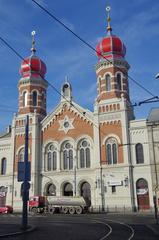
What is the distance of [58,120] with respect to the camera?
173 feet

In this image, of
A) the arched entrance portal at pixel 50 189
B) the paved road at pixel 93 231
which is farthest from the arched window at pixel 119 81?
the paved road at pixel 93 231

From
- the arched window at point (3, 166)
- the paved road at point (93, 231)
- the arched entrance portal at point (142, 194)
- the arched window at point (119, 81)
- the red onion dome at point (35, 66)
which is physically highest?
the red onion dome at point (35, 66)

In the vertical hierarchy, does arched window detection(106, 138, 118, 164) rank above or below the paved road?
above

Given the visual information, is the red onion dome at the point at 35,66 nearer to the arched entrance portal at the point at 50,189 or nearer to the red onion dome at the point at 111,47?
the red onion dome at the point at 111,47

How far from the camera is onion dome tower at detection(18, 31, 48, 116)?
5553 centimetres

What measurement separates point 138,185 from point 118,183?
8.92 feet

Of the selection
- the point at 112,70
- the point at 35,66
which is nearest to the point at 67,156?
the point at 112,70

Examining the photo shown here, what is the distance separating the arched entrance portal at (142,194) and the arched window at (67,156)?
1109cm

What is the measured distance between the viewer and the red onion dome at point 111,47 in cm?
5012

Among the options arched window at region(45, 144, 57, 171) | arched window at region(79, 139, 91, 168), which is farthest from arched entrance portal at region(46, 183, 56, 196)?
arched window at region(79, 139, 91, 168)

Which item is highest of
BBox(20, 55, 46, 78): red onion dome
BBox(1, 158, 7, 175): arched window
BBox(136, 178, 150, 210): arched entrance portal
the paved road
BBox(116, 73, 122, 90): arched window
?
BBox(20, 55, 46, 78): red onion dome

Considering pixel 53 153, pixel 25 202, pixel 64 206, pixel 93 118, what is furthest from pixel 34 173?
pixel 25 202

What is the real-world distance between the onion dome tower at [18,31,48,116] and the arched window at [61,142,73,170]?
861cm

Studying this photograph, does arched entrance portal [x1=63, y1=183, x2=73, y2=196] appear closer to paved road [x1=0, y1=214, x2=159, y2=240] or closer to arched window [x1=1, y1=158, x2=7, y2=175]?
arched window [x1=1, y1=158, x2=7, y2=175]
